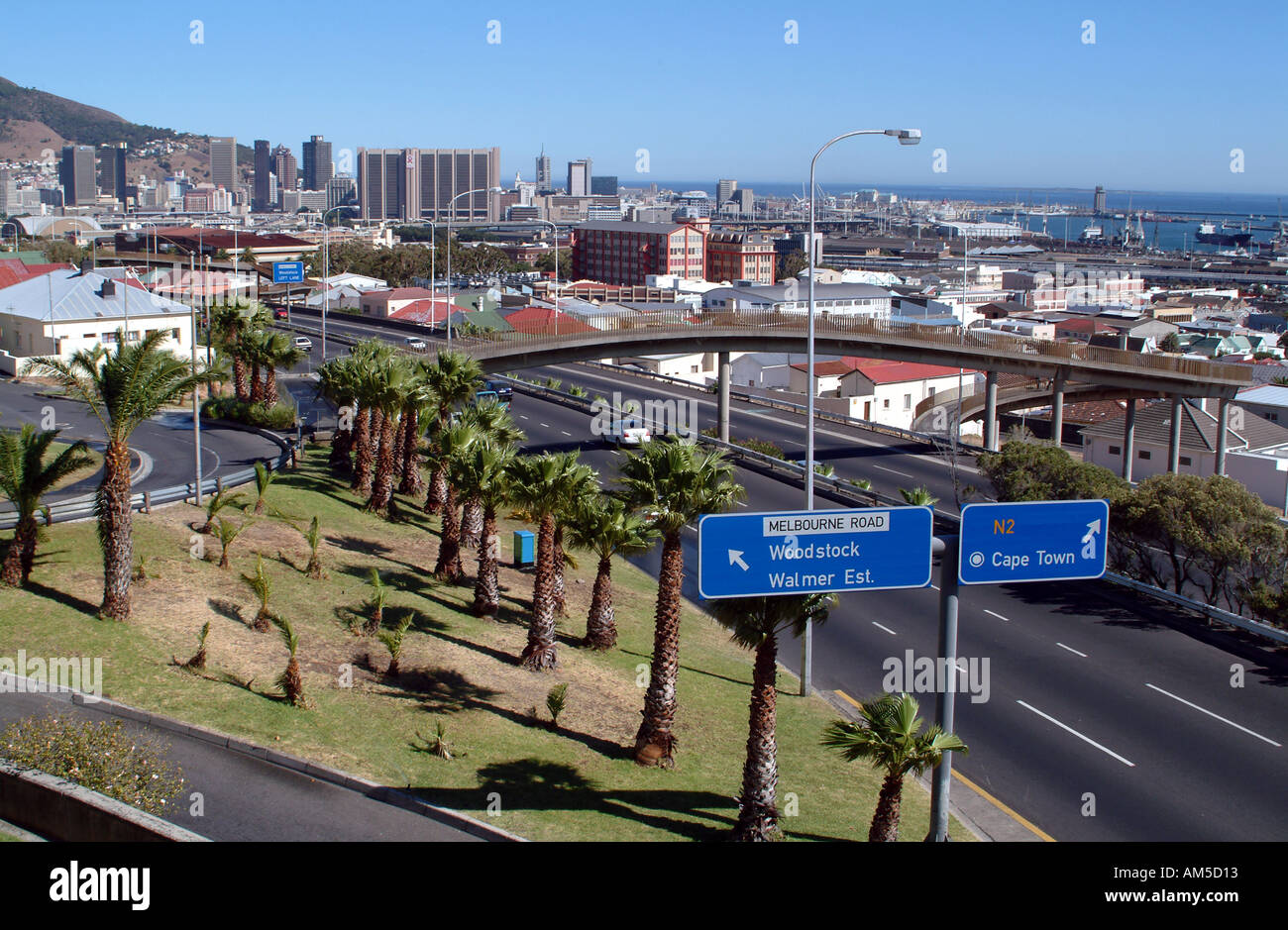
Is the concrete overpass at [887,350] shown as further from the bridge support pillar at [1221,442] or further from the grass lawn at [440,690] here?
the grass lawn at [440,690]

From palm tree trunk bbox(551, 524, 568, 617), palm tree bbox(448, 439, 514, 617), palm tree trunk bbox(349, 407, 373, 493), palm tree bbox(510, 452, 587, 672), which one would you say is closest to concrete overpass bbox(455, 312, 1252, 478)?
palm tree trunk bbox(349, 407, 373, 493)

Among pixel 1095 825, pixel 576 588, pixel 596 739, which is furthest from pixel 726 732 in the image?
pixel 576 588

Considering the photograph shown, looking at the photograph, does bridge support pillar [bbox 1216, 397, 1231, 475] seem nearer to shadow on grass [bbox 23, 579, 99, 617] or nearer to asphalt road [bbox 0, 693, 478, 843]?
asphalt road [bbox 0, 693, 478, 843]

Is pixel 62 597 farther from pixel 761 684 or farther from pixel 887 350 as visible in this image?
pixel 887 350

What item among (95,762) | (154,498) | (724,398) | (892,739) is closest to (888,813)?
(892,739)

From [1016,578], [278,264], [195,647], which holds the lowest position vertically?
[195,647]

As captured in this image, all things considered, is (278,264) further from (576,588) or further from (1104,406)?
(1104,406)
